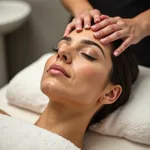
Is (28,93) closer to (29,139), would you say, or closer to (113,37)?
(29,139)

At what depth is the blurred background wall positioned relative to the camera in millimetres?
2297

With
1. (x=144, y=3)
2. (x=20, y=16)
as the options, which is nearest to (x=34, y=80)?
(x=144, y=3)

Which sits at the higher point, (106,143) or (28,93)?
(28,93)

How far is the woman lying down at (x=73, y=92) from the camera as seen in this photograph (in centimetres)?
111

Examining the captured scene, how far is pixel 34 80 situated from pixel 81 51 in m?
0.39

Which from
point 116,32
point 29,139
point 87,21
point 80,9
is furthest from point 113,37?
point 29,139

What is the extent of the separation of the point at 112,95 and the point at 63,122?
0.22 metres

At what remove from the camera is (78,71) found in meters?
1.14

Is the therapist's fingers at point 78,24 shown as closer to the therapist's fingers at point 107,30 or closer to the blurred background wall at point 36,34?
the therapist's fingers at point 107,30

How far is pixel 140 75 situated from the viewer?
4.81ft

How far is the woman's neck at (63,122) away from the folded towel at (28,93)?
0.62 feet

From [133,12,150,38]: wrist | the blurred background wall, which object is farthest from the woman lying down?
the blurred background wall

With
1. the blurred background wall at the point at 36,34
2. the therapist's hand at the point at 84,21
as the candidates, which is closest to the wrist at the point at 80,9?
the therapist's hand at the point at 84,21

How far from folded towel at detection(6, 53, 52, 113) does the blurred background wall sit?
859 millimetres
